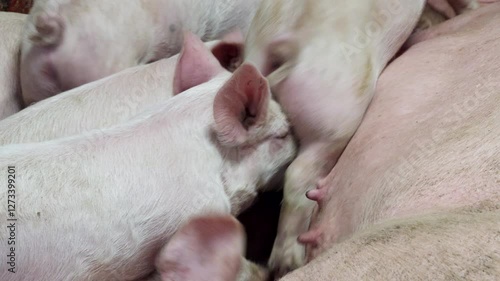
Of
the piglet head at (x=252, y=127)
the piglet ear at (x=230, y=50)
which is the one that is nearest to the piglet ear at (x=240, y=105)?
the piglet head at (x=252, y=127)

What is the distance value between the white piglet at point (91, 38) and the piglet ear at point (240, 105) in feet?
1.41

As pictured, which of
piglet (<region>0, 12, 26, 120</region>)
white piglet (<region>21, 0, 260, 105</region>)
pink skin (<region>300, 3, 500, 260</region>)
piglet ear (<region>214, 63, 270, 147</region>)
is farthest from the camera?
piglet (<region>0, 12, 26, 120</region>)

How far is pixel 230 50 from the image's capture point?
5.13 ft

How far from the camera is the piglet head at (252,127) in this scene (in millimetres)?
1203

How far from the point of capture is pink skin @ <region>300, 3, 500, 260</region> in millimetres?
1009

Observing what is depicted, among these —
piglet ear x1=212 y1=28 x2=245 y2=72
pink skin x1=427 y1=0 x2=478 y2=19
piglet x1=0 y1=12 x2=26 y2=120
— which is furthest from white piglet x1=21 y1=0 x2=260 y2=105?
pink skin x1=427 y1=0 x2=478 y2=19

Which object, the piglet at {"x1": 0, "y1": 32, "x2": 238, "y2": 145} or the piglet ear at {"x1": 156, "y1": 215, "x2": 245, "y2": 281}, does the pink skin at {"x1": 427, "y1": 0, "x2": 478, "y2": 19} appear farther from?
the piglet ear at {"x1": 156, "y1": 215, "x2": 245, "y2": 281}

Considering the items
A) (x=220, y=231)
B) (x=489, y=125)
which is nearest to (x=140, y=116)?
(x=220, y=231)

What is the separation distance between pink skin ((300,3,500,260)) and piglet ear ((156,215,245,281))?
18cm

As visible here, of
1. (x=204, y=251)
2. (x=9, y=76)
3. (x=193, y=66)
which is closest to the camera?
(x=204, y=251)

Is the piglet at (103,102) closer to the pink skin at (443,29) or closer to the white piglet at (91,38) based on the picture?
the white piglet at (91,38)

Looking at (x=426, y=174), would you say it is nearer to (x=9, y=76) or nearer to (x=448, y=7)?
(x=448, y=7)

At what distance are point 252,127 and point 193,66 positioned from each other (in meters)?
0.20

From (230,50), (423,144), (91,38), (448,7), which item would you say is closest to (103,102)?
(91,38)
